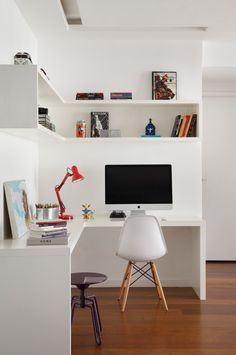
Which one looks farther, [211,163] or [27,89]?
[211,163]

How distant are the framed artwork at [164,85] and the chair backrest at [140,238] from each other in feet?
4.52

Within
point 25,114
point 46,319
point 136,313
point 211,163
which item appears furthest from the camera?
point 211,163

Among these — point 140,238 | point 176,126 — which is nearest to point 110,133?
point 176,126

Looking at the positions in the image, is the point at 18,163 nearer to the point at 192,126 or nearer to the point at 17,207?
the point at 17,207

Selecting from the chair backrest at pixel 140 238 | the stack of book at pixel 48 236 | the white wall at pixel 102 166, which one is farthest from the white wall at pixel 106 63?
the stack of book at pixel 48 236

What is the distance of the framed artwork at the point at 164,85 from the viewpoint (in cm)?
427

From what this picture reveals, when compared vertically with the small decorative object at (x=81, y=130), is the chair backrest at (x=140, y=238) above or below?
below

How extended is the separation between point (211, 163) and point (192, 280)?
1.70 m

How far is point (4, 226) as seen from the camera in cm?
287

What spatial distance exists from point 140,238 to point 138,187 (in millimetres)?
789

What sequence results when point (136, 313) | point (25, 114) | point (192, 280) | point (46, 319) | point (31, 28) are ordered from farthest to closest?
point (192, 280), point (31, 28), point (136, 313), point (25, 114), point (46, 319)

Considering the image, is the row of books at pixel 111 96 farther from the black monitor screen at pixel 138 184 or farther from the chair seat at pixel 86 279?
the chair seat at pixel 86 279

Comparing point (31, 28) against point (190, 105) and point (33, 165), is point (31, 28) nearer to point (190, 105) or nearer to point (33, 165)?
point (33, 165)

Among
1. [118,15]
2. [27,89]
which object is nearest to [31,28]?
[118,15]
